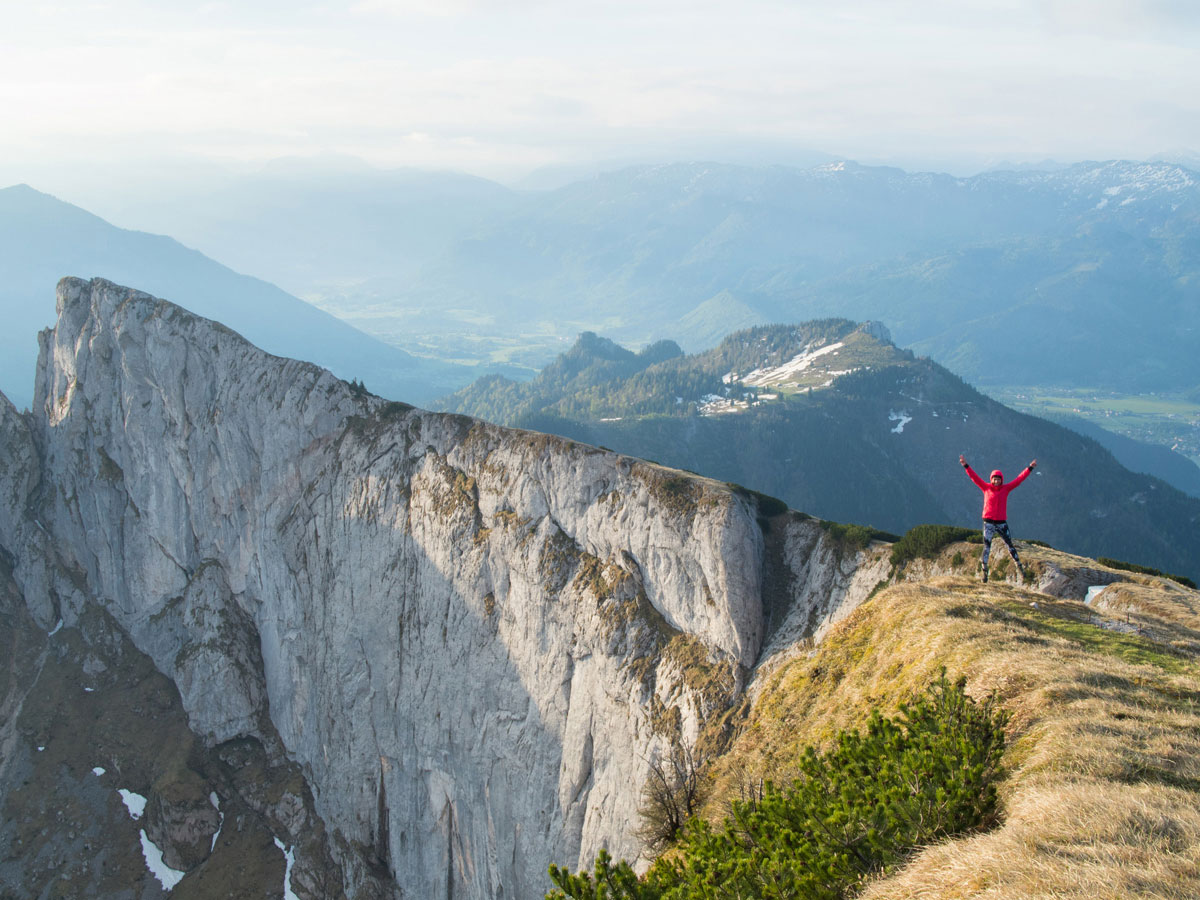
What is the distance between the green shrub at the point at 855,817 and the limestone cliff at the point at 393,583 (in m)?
27.2

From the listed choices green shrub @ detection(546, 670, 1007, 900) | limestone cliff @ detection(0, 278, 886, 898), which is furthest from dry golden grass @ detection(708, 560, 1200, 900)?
limestone cliff @ detection(0, 278, 886, 898)

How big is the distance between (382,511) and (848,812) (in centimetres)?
5887

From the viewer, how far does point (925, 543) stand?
44188 mm

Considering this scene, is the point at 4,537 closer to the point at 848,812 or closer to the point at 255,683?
the point at 255,683

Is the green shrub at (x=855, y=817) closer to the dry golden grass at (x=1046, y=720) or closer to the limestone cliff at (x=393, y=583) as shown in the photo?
the dry golden grass at (x=1046, y=720)

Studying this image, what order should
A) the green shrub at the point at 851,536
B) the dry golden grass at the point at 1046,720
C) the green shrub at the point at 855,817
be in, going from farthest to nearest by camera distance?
the green shrub at the point at 851,536 < the green shrub at the point at 855,817 < the dry golden grass at the point at 1046,720

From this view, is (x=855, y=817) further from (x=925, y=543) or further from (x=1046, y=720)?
(x=925, y=543)

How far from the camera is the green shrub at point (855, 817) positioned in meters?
14.5

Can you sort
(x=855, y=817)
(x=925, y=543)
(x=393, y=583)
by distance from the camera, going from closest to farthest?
(x=855, y=817) < (x=925, y=543) < (x=393, y=583)

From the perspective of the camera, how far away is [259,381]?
78.9m

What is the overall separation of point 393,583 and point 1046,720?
57.3 meters

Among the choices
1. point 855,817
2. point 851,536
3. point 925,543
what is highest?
point 925,543

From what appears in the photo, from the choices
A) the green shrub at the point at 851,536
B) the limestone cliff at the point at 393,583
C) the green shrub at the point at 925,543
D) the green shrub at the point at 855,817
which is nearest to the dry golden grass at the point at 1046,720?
the green shrub at the point at 855,817

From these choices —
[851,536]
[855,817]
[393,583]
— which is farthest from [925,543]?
[393,583]
